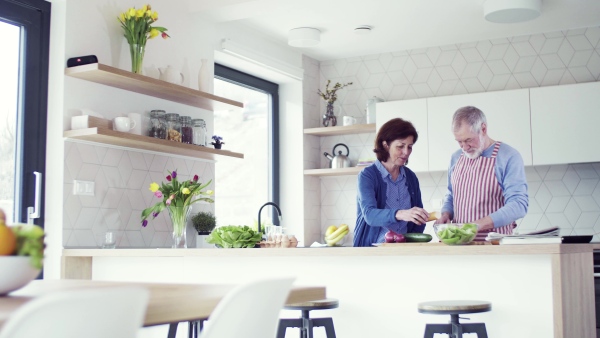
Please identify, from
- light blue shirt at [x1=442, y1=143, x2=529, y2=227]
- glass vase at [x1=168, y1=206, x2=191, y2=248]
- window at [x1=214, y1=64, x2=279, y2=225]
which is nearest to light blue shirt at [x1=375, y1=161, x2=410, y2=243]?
light blue shirt at [x1=442, y1=143, x2=529, y2=227]

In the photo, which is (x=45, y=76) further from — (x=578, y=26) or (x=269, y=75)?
(x=578, y=26)

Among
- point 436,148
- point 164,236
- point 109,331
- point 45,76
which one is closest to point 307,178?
point 436,148

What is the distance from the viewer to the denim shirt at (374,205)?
3.86 m

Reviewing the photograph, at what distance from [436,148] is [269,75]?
4.93 ft

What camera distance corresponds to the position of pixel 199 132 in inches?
192

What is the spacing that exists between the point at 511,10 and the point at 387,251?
265cm

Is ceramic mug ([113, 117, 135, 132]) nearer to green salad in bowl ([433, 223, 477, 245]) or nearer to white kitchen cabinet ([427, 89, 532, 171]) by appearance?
green salad in bowl ([433, 223, 477, 245])

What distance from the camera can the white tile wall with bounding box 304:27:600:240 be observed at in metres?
5.95

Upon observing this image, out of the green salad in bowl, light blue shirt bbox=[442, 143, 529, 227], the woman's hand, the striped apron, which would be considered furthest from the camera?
the striped apron

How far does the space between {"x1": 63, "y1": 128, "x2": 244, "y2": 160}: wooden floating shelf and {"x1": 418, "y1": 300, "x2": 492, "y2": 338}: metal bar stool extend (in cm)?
201

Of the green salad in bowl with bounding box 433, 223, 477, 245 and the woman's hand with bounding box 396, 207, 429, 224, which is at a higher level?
the woman's hand with bounding box 396, 207, 429, 224

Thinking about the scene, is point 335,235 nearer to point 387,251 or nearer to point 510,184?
point 387,251

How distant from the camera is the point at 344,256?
3.34 meters

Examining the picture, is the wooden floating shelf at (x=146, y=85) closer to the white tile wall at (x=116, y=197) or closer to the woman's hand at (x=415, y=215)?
the white tile wall at (x=116, y=197)
